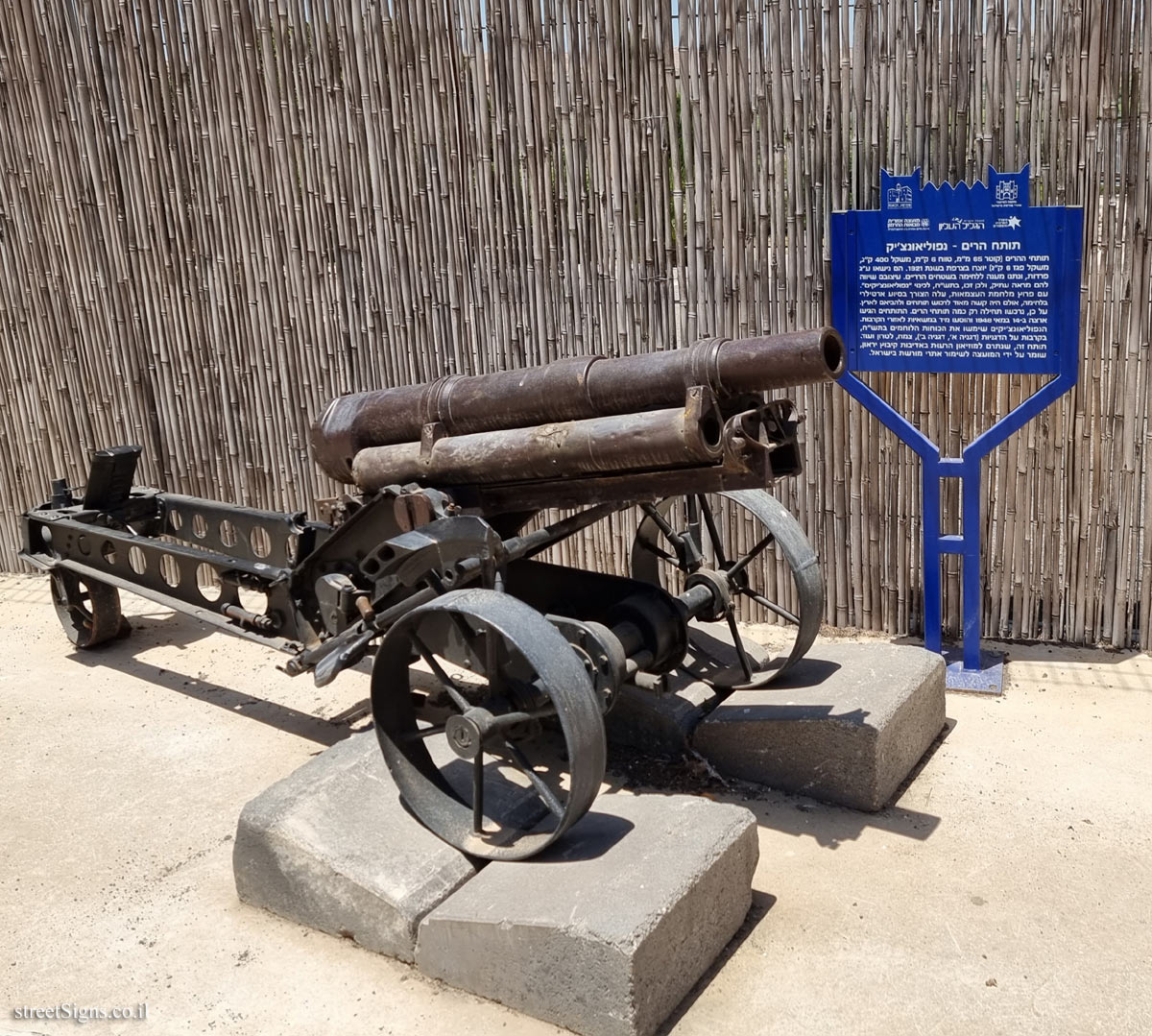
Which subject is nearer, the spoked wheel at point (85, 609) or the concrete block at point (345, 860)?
the concrete block at point (345, 860)

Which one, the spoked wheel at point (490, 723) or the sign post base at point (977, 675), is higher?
the spoked wheel at point (490, 723)

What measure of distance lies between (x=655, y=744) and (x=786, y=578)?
173 centimetres

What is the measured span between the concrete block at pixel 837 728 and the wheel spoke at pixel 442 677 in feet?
3.80

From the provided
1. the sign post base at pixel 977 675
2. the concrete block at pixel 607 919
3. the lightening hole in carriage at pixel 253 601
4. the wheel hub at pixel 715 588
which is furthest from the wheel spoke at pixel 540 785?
the lightening hole in carriage at pixel 253 601

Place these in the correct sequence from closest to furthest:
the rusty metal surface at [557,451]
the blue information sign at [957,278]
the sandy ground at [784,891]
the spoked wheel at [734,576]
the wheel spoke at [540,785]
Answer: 1. the sandy ground at [784,891]
2. the wheel spoke at [540,785]
3. the rusty metal surface at [557,451]
4. the spoked wheel at [734,576]
5. the blue information sign at [957,278]

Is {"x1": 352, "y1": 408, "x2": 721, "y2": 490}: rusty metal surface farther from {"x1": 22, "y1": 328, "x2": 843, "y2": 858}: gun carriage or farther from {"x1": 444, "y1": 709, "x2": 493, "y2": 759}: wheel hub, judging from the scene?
{"x1": 444, "y1": 709, "x2": 493, "y2": 759}: wheel hub

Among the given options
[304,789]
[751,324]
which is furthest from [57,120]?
[304,789]

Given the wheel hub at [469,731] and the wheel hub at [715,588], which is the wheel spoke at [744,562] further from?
the wheel hub at [469,731]

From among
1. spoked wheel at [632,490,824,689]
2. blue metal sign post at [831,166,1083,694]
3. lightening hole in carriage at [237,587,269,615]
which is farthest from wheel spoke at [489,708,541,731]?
lightening hole in carriage at [237,587,269,615]

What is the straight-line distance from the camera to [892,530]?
19.1 feet

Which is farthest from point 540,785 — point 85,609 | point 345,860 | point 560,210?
point 85,609

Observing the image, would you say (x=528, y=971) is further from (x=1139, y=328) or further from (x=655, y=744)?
(x=1139, y=328)

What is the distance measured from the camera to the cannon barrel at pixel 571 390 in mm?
A: 3693

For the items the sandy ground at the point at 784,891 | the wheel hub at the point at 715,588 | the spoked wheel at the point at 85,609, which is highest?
the wheel hub at the point at 715,588
